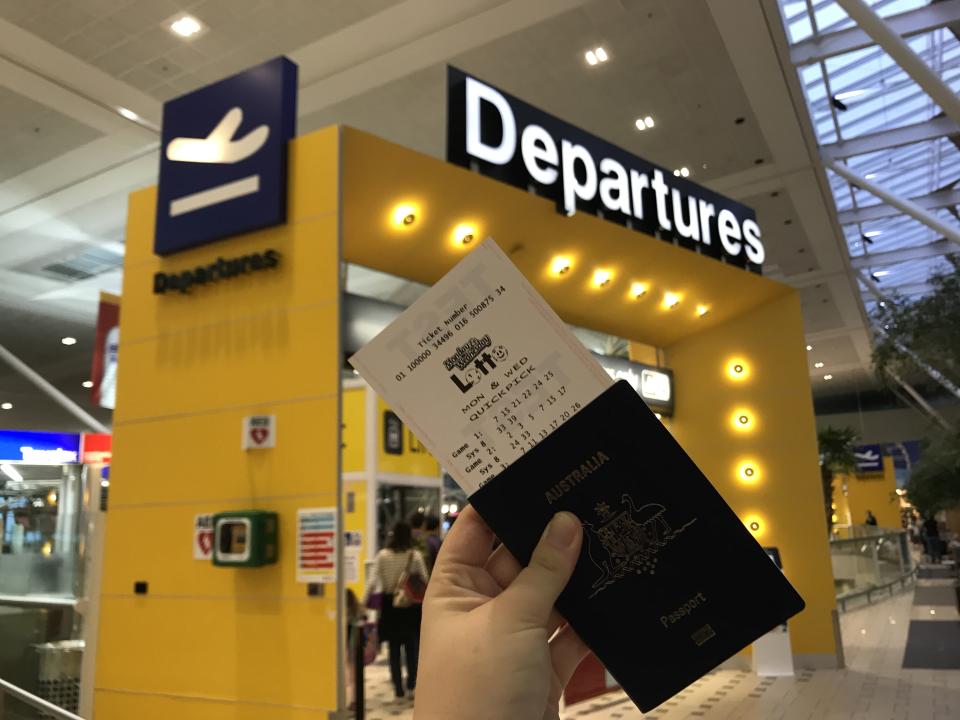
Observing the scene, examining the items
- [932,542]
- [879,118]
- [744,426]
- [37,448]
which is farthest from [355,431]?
[932,542]

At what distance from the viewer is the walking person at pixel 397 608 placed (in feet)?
21.4

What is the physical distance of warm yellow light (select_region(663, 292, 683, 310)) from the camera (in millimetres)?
7387

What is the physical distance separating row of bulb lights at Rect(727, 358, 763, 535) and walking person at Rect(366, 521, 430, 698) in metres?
3.48

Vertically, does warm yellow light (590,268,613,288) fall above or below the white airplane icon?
below

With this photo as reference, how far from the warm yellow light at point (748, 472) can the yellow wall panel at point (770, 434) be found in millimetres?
16

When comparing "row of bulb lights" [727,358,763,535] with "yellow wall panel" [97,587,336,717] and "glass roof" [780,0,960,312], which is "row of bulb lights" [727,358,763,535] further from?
"yellow wall panel" [97,587,336,717]

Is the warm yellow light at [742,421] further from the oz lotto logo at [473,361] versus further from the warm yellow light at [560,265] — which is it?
the oz lotto logo at [473,361]

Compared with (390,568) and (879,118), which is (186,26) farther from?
(879,118)

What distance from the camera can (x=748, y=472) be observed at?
8023 millimetres

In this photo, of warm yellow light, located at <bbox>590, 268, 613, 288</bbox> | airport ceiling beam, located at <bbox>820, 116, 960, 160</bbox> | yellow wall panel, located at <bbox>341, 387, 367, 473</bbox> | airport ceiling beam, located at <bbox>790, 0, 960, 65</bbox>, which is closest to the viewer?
warm yellow light, located at <bbox>590, 268, 613, 288</bbox>

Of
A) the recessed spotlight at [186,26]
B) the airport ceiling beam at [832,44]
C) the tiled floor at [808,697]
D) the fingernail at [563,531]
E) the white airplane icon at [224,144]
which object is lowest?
the tiled floor at [808,697]

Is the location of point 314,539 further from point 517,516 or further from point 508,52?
point 508,52

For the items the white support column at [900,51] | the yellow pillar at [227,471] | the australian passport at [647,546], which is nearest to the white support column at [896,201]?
the white support column at [900,51]

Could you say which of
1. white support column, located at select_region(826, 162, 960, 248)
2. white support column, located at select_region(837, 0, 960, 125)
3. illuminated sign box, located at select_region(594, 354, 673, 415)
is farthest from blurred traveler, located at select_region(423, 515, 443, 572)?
white support column, located at select_region(826, 162, 960, 248)
